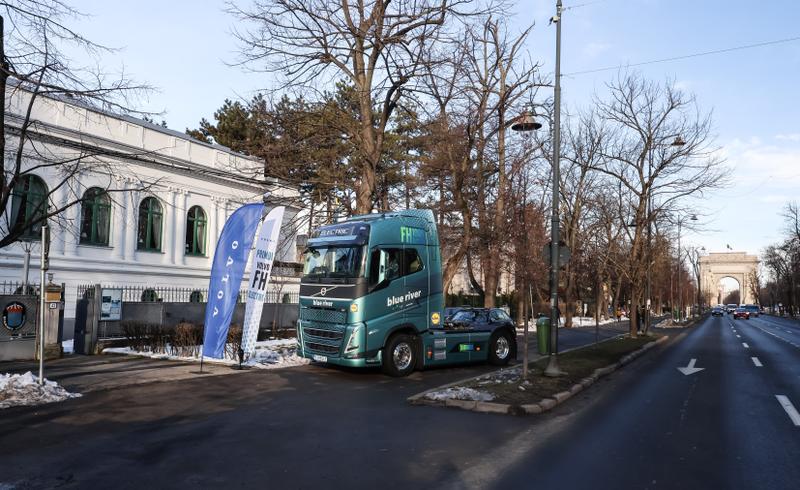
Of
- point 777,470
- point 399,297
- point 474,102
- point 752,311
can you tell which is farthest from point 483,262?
point 752,311

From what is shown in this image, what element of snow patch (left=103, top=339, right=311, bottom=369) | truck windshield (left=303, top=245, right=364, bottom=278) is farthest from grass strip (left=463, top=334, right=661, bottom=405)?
snow patch (left=103, top=339, right=311, bottom=369)

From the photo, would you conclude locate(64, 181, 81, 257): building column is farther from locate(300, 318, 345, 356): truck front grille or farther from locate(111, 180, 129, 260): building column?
locate(300, 318, 345, 356): truck front grille

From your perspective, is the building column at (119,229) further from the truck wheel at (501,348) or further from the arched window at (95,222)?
the truck wheel at (501,348)

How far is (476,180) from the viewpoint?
27016 millimetres

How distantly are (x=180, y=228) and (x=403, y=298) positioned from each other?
65.8 ft

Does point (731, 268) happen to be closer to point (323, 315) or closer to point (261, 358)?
point (261, 358)

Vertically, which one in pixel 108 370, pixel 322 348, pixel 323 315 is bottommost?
pixel 108 370

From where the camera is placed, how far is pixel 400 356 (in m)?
14.2

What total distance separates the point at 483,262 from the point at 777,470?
24748 millimetres

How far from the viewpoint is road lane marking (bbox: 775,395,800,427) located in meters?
9.33

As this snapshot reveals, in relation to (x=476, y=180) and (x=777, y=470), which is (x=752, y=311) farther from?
(x=777, y=470)

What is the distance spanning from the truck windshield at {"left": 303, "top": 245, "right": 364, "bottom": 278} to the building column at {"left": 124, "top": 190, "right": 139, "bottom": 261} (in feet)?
53.8

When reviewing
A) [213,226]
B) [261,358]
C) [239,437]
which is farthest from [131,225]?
[239,437]

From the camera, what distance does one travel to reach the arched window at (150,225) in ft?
95.0
